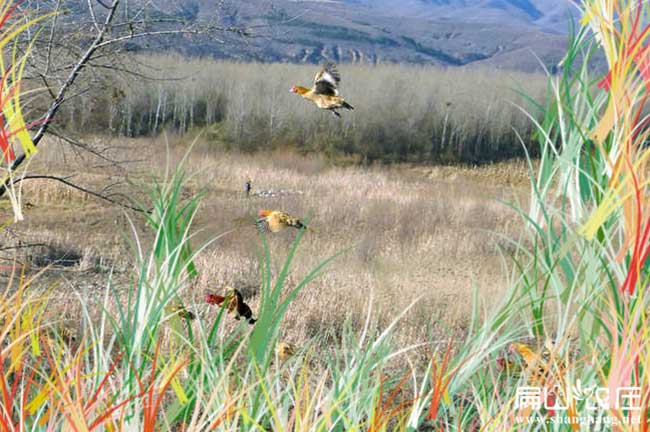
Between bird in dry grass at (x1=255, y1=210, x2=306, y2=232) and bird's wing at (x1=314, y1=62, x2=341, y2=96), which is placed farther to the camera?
→ bird's wing at (x1=314, y1=62, x2=341, y2=96)

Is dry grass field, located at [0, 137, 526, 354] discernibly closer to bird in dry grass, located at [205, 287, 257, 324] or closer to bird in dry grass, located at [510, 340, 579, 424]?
bird in dry grass, located at [205, 287, 257, 324]

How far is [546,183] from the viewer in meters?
1.03

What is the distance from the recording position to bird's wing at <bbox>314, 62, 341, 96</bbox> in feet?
4.91

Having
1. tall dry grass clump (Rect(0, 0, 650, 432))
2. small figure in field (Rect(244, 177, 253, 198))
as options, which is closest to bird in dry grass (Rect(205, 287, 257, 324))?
tall dry grass clump (Rect(0, 0, 650, 432))

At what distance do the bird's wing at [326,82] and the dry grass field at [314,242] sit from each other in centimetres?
103

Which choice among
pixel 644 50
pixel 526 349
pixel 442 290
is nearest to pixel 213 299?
pixel 526 349

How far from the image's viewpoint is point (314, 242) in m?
8.19

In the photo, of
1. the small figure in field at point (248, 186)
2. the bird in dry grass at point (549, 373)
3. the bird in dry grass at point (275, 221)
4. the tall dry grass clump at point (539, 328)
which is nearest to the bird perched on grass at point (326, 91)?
the bird in dry grass at point (275, 221)

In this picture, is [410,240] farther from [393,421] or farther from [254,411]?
[254,411]

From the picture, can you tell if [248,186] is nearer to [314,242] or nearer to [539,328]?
[314,242]

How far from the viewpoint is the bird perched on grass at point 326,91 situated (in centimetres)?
143

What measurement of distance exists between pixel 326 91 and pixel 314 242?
6707 millimetres

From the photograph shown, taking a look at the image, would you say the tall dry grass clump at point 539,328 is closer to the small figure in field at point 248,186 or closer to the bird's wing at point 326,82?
the bird's wing at point 326,82

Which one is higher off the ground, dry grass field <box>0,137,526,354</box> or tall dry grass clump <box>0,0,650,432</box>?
tall dry grass clump <box>0,0,650,432</box>
